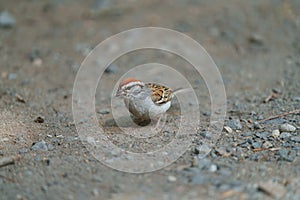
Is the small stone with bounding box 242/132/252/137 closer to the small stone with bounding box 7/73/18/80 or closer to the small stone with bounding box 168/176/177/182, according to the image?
the small stone with bounding box 168/176/177/182

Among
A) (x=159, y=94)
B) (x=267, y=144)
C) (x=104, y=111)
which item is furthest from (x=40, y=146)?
(x=267, y=144)

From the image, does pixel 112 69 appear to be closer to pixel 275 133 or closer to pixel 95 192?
pixel 275 133

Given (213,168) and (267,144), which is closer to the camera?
(213,168)

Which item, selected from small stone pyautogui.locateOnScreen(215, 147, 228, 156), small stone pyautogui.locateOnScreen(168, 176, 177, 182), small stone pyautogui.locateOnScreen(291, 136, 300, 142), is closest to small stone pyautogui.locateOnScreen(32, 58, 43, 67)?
small stone pyautogui.locateOnScreen(215, 147, 228, 156)

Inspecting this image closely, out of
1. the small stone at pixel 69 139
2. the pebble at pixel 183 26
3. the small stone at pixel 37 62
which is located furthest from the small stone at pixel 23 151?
the pebble at pixel 183 26

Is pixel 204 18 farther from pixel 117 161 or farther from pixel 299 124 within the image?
pixel 117 161

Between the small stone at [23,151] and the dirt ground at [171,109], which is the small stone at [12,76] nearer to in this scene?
the dirt ground at [171,109]
